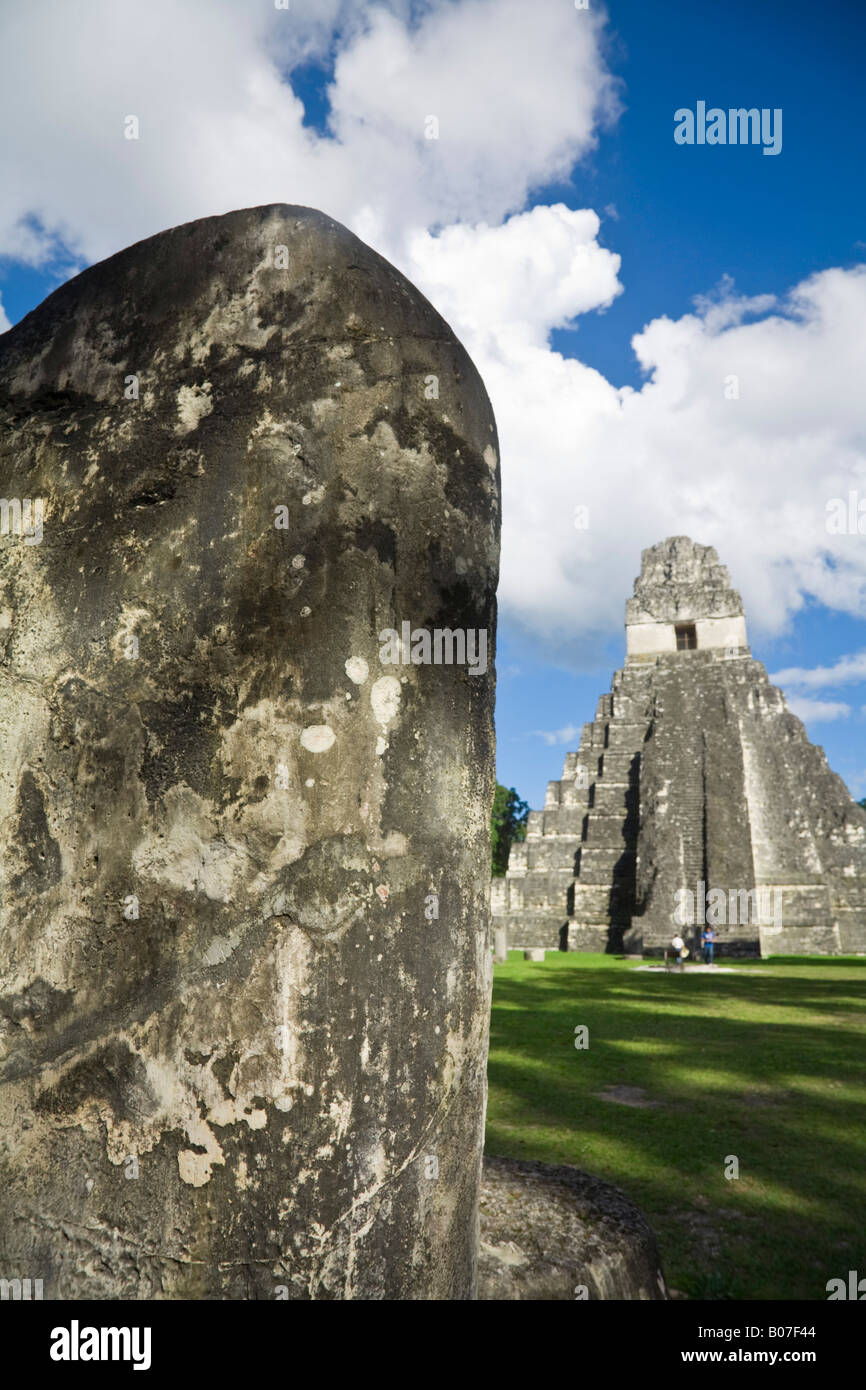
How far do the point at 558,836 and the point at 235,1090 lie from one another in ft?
90.9

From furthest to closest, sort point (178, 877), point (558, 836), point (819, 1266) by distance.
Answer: point (558, 836)
point (819, 1266)
point (178, 877)

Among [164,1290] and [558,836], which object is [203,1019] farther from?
[558,836]

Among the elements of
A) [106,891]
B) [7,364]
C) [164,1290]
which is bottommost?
[164,1290]

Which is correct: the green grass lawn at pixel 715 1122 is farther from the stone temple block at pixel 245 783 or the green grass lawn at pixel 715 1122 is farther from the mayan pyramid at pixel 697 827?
the mayan pyramid at pixel 697 827

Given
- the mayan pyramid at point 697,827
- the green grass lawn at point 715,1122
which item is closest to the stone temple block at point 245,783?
the green grass lawn at point 715,1122

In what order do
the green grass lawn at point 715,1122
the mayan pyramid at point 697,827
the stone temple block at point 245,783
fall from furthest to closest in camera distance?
the mayan pyramid at point 697,827, the green grass lawn at point 715,1122, the stone temple block at point 245,783

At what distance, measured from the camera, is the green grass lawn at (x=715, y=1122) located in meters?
3.64

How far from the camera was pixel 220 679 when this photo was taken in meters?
1.94

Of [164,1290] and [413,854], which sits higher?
[413,854]

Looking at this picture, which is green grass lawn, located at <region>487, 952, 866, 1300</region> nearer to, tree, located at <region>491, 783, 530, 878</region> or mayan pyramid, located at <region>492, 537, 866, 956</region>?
mayan pyramid, located at <region>492, 537, 866, 956</region>

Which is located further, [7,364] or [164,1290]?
[7,364]

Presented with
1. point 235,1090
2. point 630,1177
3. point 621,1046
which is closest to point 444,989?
point 235,1090

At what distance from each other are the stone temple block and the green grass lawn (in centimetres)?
227

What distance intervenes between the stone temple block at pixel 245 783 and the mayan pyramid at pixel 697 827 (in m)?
20.5
